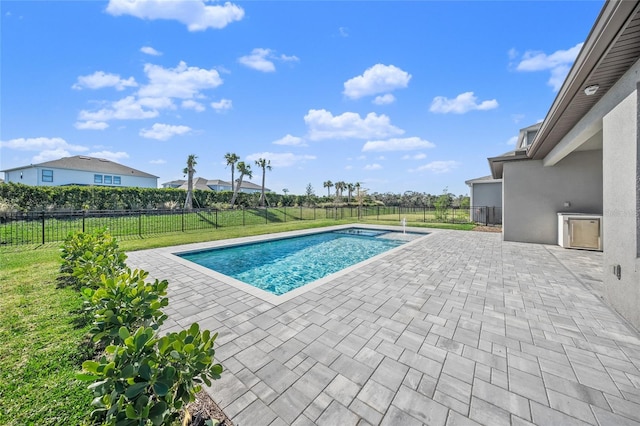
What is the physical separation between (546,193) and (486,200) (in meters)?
8.58

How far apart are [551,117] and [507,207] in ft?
15.6

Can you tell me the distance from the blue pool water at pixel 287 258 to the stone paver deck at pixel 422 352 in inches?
67.6

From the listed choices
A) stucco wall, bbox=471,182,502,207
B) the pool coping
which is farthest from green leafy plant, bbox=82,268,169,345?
stucco wall, bbox=471,182,502,207

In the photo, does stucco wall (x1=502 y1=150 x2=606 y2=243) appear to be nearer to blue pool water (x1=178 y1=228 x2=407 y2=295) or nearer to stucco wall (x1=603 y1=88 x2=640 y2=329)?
blue pool water (x1=178 y1=228 x2=407 y2=295)

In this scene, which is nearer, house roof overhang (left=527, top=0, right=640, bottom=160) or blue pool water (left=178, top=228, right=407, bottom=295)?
house roof overhang (left=527, top=0, right=640, bottom=160)

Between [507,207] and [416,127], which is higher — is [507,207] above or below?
below

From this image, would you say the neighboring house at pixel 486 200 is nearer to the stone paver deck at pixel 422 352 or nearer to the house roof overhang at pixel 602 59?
the house roof overhang at pixel 602 59

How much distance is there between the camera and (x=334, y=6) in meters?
7.43

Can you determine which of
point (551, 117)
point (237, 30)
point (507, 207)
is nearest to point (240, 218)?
point (237, 30)

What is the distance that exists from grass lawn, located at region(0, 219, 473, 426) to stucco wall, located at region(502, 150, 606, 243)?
1113 centimetres

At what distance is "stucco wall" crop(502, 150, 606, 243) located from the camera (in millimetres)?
7379

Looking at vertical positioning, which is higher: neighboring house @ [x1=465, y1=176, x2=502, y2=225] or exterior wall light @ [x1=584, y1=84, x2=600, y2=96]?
exterior wall light @ [x1=584, y1=84, x2=600, y2=96]

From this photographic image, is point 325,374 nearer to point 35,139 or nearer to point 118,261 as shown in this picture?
point 118,261

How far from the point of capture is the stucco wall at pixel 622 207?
2781 millimetres
